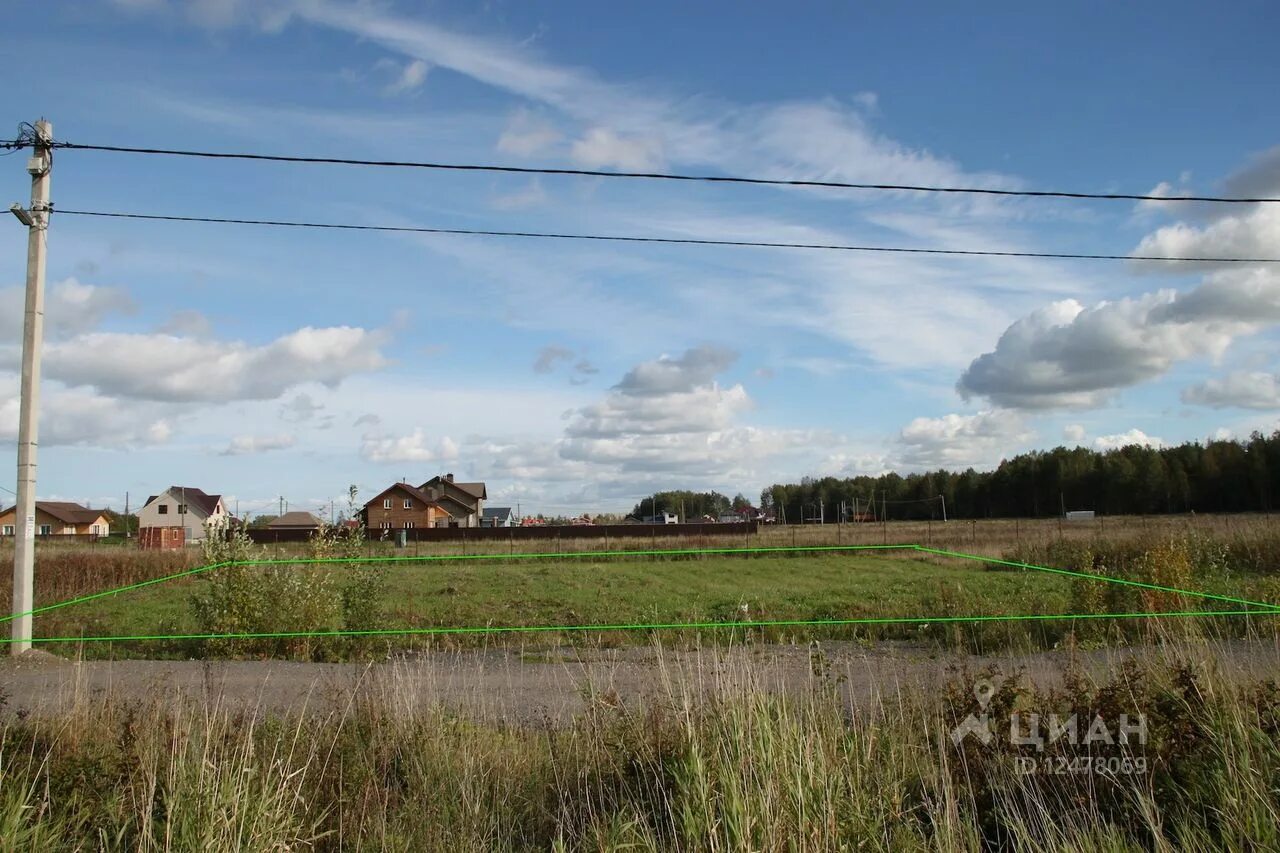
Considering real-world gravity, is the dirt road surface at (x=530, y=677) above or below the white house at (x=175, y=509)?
below

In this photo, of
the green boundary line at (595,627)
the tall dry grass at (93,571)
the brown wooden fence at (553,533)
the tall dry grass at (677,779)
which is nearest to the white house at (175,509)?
the brown wooden fence at (553,533)

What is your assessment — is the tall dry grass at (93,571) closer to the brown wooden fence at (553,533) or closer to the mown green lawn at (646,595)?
the mown green lawn at (646,595)

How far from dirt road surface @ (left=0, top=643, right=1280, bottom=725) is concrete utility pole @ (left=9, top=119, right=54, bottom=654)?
1139mm

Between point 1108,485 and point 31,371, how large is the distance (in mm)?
95931

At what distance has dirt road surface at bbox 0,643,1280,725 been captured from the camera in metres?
6.24

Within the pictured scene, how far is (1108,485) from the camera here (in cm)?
9038

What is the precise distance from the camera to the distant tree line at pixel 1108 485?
265 ft

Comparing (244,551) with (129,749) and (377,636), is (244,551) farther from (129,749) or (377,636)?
(129,749)

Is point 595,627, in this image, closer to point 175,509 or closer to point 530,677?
point 530,677

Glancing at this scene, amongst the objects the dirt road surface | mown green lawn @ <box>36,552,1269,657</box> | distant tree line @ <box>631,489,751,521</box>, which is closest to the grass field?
mown green lawn @ <box>36,552,1269,657</box>

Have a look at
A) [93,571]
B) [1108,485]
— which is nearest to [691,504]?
[1108,485]

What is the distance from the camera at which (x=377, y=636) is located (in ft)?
41.4

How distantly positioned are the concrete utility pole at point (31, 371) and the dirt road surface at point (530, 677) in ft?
3.74

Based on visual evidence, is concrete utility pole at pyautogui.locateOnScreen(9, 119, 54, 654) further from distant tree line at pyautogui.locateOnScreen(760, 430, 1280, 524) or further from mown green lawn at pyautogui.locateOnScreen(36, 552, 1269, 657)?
distant tree line at pyautogui.locateOnScreen(760, 430, 1280, 524)
